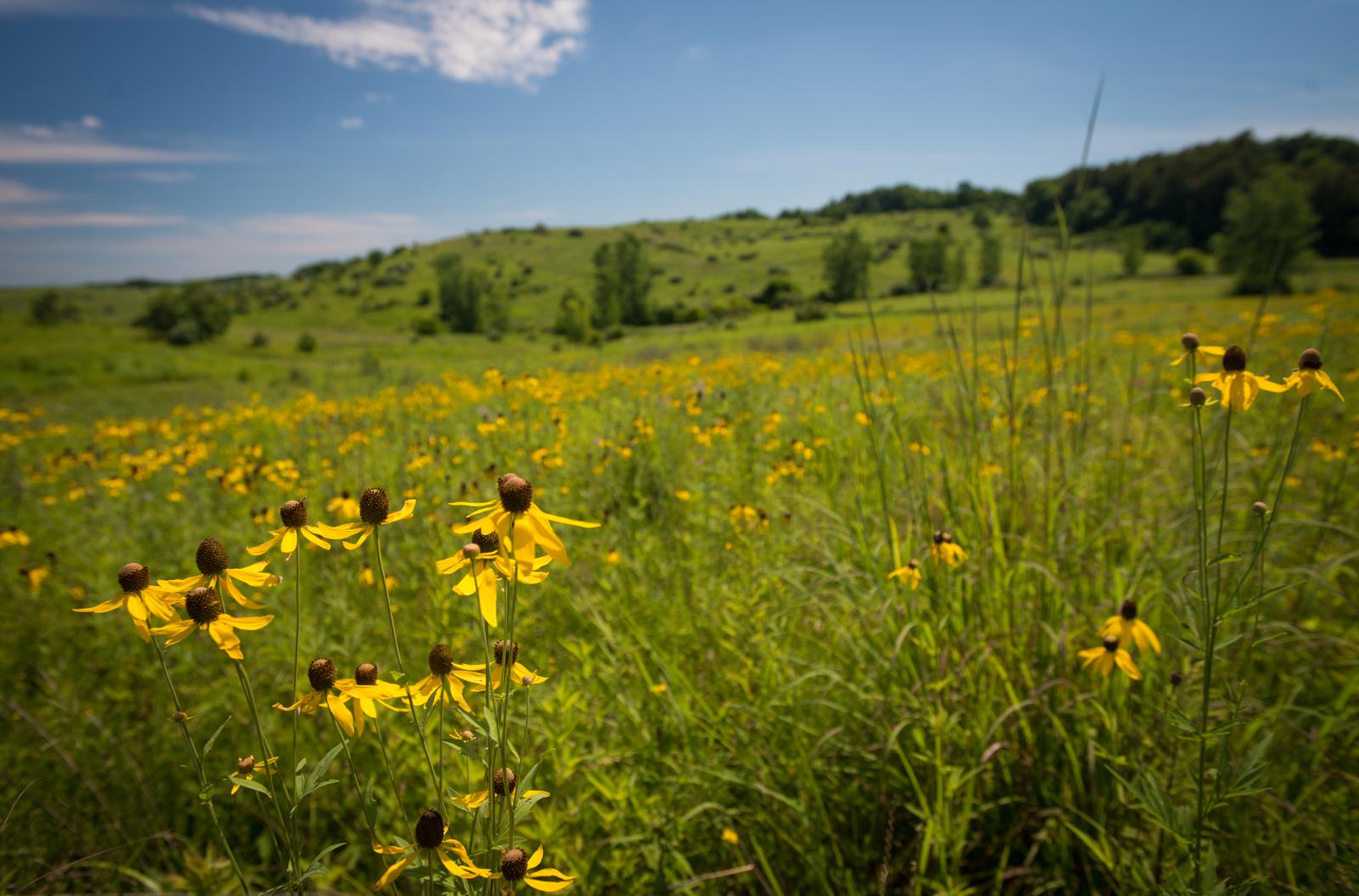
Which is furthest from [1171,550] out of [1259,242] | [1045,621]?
[1259,242]

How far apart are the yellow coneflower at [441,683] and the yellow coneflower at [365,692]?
0.11 feet

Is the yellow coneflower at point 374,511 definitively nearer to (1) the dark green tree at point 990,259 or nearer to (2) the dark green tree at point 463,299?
(1) the dark green tree at point 990,259

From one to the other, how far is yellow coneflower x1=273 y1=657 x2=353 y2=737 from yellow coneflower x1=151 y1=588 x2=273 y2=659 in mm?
104

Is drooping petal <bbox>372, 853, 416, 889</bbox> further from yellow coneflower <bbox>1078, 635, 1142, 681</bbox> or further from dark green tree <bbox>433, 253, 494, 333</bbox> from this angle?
dark green tree <bbox>433, 253, 494, 333</bbox>

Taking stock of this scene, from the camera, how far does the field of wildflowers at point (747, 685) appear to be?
1.00 m

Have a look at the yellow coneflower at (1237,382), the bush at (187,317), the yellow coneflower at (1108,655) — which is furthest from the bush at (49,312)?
the yellow coneflower at (1237,382)

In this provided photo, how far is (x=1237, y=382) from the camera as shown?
4.17 feet

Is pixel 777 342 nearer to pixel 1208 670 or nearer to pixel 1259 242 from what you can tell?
pixel 1208 670

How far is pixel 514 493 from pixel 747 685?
1.54 metres

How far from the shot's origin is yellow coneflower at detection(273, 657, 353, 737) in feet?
2.91

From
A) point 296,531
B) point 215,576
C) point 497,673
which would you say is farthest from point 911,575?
point 215,576

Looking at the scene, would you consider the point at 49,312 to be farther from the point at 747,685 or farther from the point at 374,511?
the point at 374,511

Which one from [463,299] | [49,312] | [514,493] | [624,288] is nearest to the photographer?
[514,493]

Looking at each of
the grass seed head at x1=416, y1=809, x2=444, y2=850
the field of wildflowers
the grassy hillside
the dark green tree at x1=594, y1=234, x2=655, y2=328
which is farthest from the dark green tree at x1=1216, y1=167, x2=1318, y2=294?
the dark green tree at x1=594, y1=234, x2=655, y2=328
